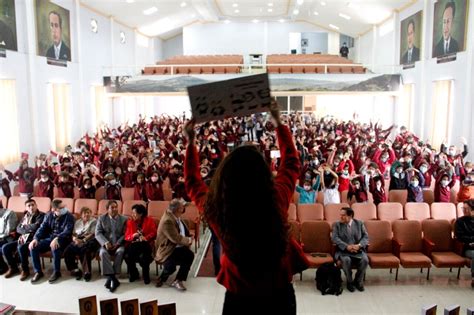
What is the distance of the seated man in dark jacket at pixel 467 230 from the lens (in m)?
6.31

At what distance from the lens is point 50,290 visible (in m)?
6.13

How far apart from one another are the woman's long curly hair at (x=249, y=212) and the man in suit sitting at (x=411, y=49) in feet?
61.0

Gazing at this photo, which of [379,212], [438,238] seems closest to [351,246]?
[438,238]

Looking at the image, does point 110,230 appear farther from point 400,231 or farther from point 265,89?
point 265,89

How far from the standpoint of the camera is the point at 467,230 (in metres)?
6.39

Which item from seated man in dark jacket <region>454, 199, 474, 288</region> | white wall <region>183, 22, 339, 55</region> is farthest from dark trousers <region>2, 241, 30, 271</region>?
white wall <region>183, 22, 339, 55</region>

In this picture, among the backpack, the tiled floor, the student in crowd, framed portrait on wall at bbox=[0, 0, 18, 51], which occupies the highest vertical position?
framed portrait on wall at bbox=[0, 0, 18, 51]

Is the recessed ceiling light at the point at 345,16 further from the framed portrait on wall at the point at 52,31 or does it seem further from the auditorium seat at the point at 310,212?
the auditorium seat at the point at 310,212

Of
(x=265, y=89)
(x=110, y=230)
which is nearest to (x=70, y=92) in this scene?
(x=110, y=230)

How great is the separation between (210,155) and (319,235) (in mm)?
5962

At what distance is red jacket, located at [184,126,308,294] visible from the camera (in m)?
1.74

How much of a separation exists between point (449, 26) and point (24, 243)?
14662 millimetres

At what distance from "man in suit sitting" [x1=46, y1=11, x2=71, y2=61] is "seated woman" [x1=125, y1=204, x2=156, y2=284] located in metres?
10.9

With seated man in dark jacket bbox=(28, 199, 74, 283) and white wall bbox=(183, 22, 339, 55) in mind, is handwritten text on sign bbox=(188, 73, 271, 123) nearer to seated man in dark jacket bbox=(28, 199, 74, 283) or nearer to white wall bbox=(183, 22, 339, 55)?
seated man in dark jacket bbox=(28, 199, 74, 283)
